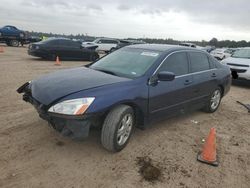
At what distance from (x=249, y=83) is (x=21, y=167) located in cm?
948

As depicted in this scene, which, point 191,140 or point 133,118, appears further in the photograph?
point 191,140

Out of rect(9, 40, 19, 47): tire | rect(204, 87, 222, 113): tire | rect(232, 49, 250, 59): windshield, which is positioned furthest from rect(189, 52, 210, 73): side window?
rect(9, 40, 19, 47): tire

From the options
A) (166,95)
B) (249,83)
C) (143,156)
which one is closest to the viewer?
(143,156)

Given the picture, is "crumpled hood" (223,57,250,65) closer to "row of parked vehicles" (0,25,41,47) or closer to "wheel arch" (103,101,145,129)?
"wheel arch" (103,101,145,129)

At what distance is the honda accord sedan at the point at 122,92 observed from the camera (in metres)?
3.57

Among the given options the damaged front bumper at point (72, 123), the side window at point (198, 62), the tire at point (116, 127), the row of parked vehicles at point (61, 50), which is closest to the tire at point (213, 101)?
the side window at point (198, 62)

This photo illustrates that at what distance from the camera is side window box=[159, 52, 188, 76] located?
15.6 ft

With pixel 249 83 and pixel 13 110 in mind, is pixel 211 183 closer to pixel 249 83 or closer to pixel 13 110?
pixel 13 110

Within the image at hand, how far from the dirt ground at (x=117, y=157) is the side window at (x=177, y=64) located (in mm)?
1144

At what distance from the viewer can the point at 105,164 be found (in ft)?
12.2

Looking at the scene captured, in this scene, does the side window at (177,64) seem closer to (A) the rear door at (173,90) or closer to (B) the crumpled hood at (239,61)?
(A) the rear door at (173,90)

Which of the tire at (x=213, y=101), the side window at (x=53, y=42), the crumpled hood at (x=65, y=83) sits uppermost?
the side window at (x=53, y=42)

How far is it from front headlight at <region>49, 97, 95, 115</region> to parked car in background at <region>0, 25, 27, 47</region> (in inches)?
996

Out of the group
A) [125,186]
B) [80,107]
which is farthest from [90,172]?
[80,107]
